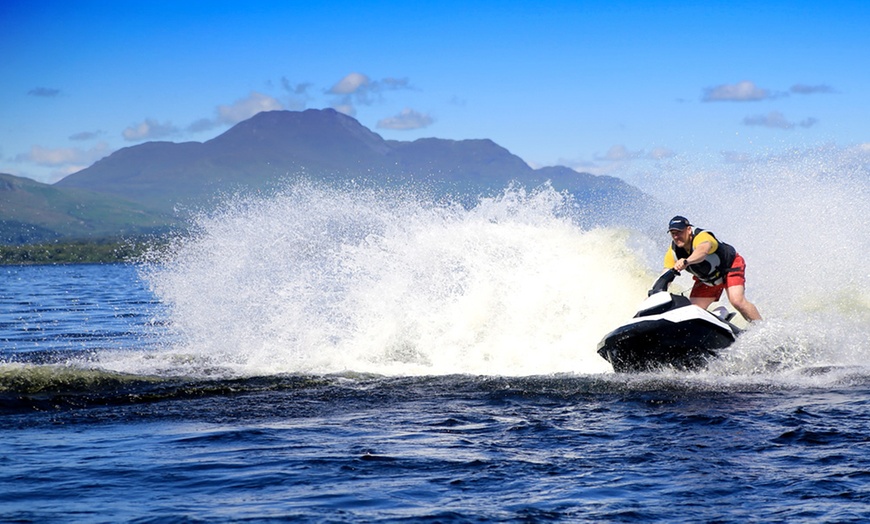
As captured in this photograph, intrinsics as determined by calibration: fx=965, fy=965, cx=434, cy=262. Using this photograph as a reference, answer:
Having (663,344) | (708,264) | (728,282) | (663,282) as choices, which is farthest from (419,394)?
(728,282)

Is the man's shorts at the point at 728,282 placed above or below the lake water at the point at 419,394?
above

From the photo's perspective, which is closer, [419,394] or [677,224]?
[419,394]

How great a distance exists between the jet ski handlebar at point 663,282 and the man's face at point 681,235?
17.8 inches

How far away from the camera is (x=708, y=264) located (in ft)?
47.1

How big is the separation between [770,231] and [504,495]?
50.8ft

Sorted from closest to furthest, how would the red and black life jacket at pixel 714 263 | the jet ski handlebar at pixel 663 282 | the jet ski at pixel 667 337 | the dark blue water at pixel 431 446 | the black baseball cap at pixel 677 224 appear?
→ the dark blue water at pixel 431 446 < the jet ski at pixel 667 337 < the jet ski handlebar at pixel 663 282 < the black baseball cap at pixel 677 224 < the red and black life jacket at pixel 714 263

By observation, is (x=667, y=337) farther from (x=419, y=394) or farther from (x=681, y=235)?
(x=419, y=394)

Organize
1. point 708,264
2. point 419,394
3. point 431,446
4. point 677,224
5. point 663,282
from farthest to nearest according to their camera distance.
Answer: point 708,264
point 677,224
point 663,282
point 419,394
point 431,446

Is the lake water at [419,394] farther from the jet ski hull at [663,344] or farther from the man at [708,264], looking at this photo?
the man at [708,264]

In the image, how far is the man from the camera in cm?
1395

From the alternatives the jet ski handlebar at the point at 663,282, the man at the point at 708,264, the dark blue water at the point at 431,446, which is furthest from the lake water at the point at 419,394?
the jet ski handlebar at the point at 663,282

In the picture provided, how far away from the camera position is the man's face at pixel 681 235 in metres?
14.0

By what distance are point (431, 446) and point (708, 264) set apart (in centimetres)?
658

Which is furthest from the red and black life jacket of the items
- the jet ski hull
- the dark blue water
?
the dark blue water
